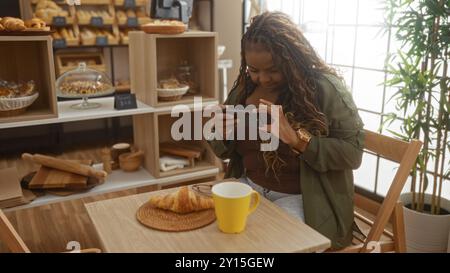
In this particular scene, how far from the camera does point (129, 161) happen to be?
7.22ft

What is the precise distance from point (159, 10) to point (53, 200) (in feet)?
3.38

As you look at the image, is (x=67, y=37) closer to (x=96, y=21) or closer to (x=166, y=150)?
(x=96, y=21)

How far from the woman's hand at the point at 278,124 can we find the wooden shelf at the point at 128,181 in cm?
100

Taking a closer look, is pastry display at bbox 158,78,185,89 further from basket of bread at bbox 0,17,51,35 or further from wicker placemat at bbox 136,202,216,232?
wicker placemat at bbox 136,202,216,232

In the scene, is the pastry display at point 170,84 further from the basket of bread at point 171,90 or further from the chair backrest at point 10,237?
the chair backrest at point 10,237

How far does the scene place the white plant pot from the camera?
2.31 m

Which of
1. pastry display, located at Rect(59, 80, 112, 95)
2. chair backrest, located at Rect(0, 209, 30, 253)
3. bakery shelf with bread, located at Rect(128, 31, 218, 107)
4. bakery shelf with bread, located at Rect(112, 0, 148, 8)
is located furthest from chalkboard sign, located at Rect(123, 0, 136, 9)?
chair backrest, located at Rect(0, 209, 30, 253)

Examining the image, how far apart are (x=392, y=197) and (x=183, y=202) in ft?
2.11

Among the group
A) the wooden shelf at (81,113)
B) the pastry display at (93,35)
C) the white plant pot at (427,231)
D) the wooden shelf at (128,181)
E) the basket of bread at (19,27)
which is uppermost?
the basket of bread at (19,27)

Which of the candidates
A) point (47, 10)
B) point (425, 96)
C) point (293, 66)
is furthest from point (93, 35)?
point (293, 66)

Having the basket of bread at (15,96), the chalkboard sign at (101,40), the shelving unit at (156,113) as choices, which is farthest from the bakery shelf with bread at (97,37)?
the basket of bread at (15,96)

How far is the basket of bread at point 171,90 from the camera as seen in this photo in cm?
211

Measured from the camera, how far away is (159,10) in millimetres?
2174
